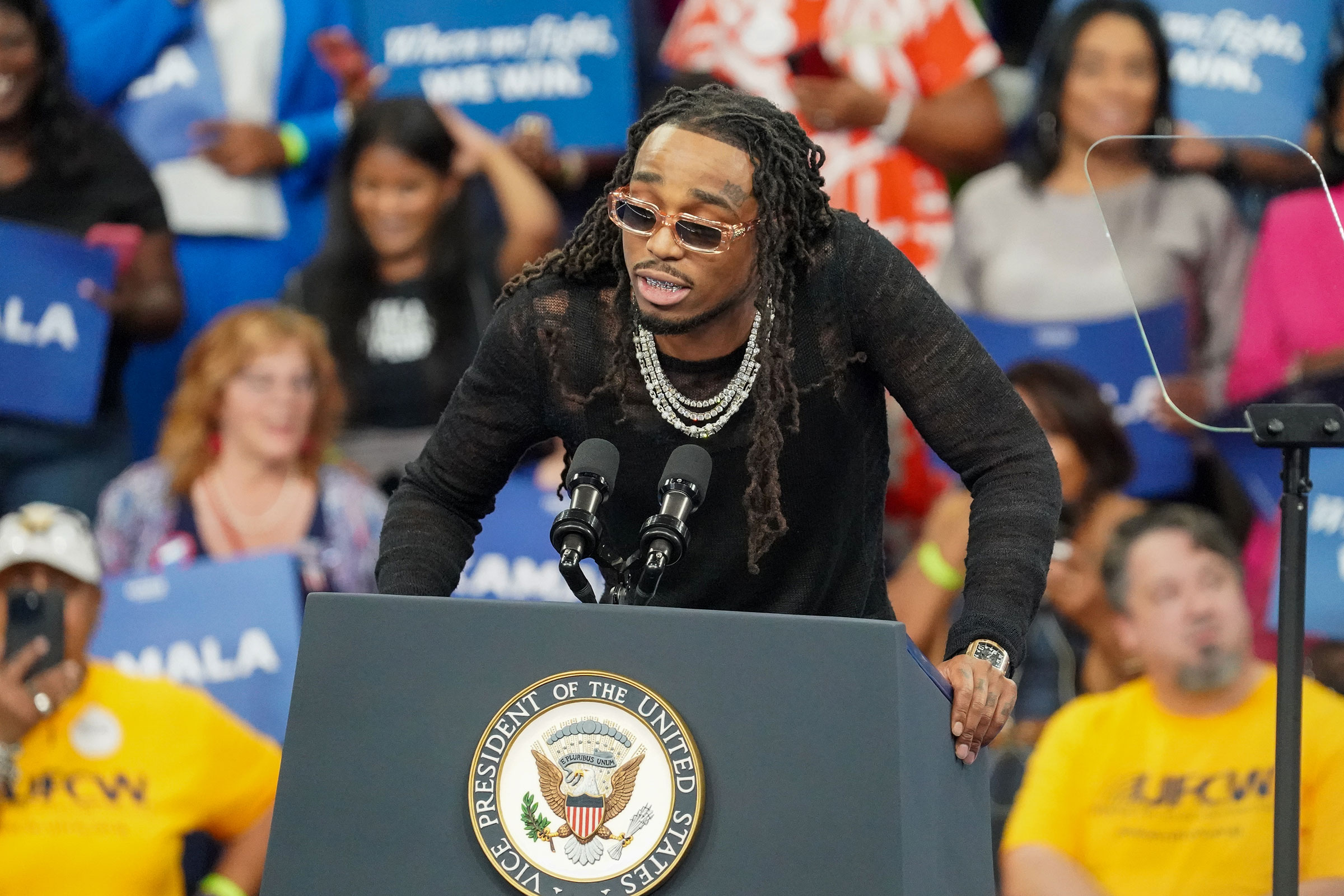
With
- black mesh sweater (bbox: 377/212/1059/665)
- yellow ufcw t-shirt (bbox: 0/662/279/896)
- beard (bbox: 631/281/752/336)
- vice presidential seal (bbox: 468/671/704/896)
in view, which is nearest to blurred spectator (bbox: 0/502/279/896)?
yellow ufcw t-shirt (bbox: 0/662/279/896)

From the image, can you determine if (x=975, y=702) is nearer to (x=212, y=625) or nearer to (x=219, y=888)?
(x=219, y=888)

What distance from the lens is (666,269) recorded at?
218 centimetres

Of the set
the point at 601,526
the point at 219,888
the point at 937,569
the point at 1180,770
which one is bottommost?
the point at 219,888

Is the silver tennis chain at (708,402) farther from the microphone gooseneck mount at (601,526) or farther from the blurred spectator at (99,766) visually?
the blurred spectator at (99,766)

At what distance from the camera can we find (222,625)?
4.82 m

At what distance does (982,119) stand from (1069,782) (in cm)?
217

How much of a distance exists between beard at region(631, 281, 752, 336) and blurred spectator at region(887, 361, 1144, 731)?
2.25m

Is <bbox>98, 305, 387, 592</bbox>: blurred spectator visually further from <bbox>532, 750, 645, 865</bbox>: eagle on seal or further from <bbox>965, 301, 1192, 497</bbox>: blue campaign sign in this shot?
<bbox>532, 750, 645, 865</bbox>: eagle on seal

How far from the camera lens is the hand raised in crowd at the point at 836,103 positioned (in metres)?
5.09

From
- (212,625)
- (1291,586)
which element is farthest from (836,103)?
(1291,586)

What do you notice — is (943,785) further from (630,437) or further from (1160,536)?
(1160,536)

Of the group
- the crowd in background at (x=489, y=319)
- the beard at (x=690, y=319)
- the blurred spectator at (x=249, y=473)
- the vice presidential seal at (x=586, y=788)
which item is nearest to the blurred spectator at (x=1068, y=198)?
the crowd in background at (x=489, y=319)

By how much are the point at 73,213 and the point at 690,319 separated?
3.63 metres

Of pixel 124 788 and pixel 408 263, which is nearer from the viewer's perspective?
pixel 124 788
